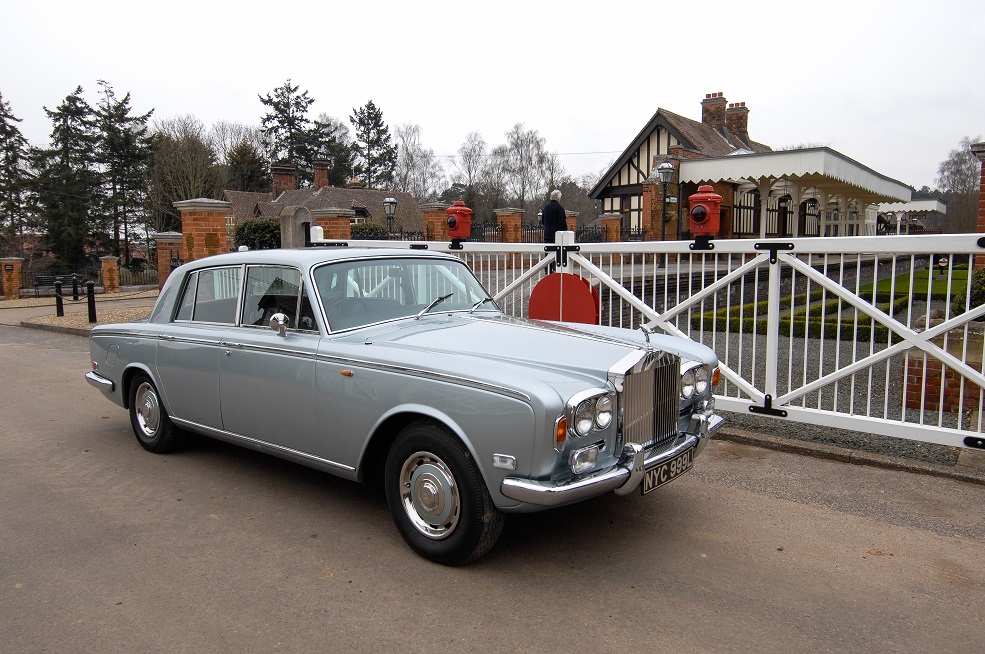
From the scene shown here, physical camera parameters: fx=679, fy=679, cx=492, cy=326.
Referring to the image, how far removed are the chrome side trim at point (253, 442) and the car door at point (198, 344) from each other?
0.14 ft

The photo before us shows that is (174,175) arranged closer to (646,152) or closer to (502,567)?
(646,152)

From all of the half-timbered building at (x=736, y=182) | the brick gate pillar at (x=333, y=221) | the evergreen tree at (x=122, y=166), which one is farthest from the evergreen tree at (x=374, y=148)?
the brick gate pillar at (x=333, y=221)

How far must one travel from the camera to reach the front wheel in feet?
11.1

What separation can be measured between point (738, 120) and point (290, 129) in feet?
130

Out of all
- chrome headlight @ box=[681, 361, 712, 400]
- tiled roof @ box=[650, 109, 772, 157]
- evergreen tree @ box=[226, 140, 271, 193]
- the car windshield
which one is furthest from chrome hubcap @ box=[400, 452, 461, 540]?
evergreen tree @ box=[226, 140, 271, 193]

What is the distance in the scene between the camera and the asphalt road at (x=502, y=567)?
2953mm

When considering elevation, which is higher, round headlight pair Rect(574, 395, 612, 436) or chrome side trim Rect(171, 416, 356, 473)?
round headlight pair Rect(574, 395, 612, 436)

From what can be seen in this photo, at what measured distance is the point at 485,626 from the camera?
300 cm

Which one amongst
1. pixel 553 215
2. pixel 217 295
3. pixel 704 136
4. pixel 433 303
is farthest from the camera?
pixel 704 136

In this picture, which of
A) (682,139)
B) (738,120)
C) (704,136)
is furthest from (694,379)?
(738,120)

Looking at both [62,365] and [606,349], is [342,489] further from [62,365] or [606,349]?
[62,365]

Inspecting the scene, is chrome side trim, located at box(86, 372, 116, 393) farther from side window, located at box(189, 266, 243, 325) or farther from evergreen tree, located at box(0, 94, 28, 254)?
evergreen tree, located at box(0, 94, 28, 254)

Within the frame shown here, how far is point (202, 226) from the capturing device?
1423cm

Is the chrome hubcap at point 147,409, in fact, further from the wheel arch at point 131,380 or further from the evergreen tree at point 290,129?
the evergreen tree at point 290,129
